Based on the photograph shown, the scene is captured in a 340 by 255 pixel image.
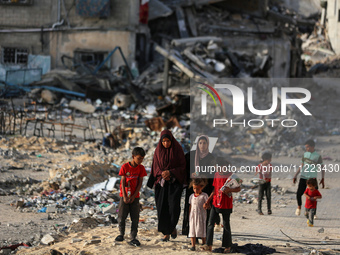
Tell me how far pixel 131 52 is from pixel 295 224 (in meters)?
17.8

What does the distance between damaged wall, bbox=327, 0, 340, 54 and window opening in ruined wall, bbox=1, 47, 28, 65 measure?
20.1 meters

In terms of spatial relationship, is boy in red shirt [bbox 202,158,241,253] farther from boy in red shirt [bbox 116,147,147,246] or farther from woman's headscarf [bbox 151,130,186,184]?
boy in red shirt [bbox 116,147,147,246]

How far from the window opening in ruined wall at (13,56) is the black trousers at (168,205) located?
19.4 meters

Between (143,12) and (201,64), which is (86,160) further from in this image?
(143,12)

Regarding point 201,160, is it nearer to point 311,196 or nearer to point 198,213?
point 198,213

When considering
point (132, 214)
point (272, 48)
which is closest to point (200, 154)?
point (132, 214)

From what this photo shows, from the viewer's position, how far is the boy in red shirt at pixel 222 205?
6508mm

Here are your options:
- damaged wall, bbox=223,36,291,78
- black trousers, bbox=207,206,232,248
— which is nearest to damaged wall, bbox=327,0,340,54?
damaged wall, bbox=223,36,291,78

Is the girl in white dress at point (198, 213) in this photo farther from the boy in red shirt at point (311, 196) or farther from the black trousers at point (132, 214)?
the boy in red shirt at point (311, 196)

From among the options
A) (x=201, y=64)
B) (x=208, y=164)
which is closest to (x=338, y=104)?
(x=201, y=64)

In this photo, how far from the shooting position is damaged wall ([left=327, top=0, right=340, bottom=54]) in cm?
3662

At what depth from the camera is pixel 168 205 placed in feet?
23.0

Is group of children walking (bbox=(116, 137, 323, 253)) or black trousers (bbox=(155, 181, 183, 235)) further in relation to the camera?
black trousers (bbox=(155, 181, 183, 235))

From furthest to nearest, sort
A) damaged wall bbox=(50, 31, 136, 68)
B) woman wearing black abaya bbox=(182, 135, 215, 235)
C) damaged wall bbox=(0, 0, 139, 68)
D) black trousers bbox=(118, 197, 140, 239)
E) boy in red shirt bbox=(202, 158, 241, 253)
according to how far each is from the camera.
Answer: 1. damaged wall bbox=(50, 31, 136, 68)
2. damaged wall bbox=(0, 0, 139, 68)
3. black trousers bbox=(118, 197, 140, 239)
4. woman wearing black abaya bbox=(182, 135, 215, 235)
5. boy in red shirt bbox=(202, 158, 241, 253)
